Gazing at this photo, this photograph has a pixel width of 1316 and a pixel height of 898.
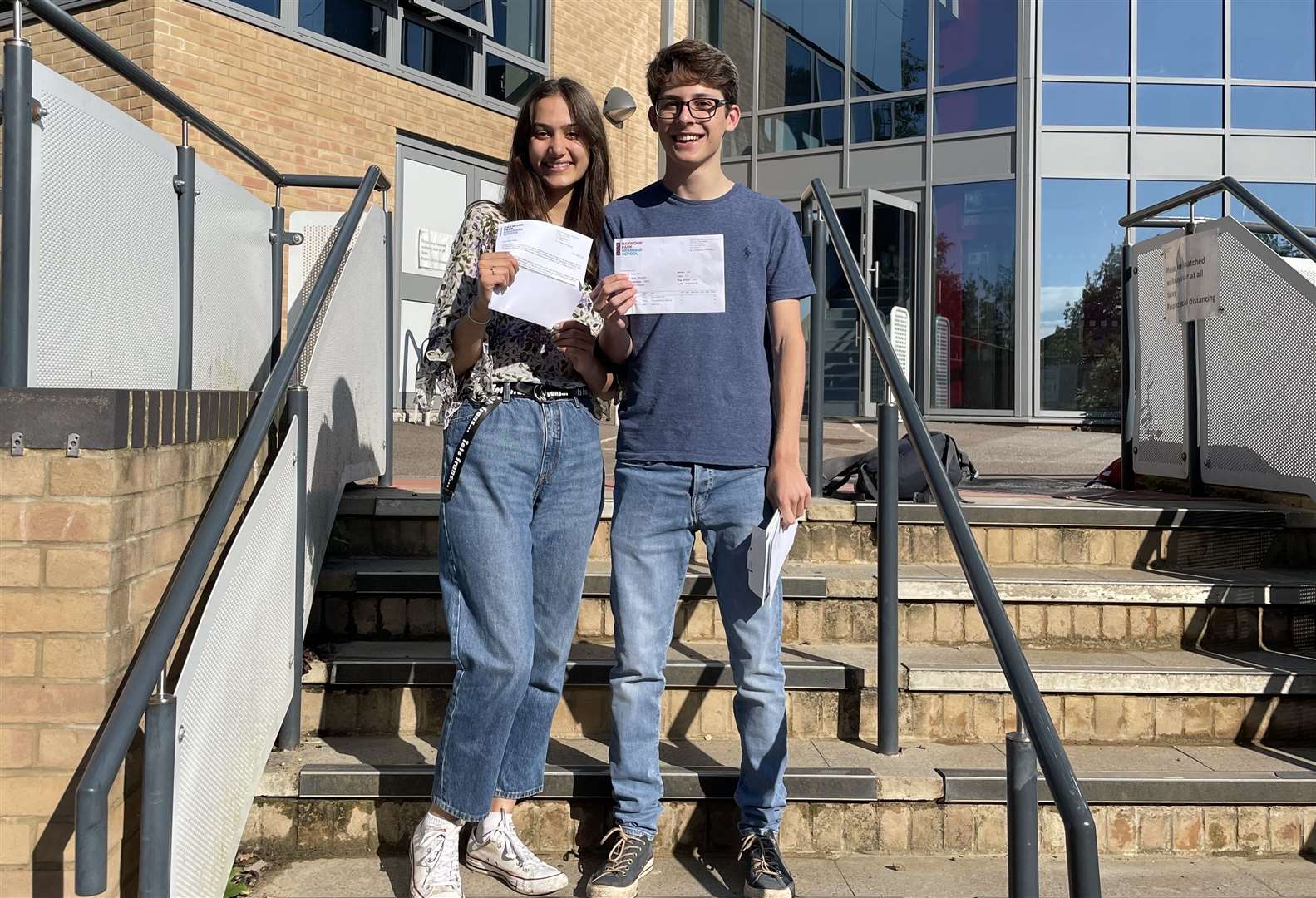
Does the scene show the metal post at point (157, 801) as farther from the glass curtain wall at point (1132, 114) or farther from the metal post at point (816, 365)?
the glass curtain wall at point (1132, 114)

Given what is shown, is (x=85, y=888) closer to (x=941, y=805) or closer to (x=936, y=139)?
(x=941, y=805)

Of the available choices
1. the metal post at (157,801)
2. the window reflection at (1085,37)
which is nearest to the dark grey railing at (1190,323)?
the metal post at (157,801)

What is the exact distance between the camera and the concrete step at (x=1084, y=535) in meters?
4.20

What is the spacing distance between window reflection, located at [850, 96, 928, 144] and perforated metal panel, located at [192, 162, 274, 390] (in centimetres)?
1030

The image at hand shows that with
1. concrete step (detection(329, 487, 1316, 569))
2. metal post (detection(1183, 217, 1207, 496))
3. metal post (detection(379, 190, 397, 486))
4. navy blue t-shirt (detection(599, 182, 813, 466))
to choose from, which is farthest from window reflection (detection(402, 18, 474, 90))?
navy blue t-shirt (detection(599, 182, 813, 466))

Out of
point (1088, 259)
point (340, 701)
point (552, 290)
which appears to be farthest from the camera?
point (1088, 259)

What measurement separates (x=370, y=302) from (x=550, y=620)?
7.57 feet

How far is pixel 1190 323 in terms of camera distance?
5.12 m

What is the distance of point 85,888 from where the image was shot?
5.78 feet

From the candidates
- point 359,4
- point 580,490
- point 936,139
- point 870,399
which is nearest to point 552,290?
point 580,490

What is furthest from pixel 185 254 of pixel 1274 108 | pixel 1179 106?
pixel 1274 108

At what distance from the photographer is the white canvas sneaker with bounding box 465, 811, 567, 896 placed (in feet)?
8.73

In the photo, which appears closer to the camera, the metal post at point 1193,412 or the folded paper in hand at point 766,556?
the folded paper in hand at point 766,556

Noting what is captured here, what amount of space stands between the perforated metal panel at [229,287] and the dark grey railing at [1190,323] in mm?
3767
